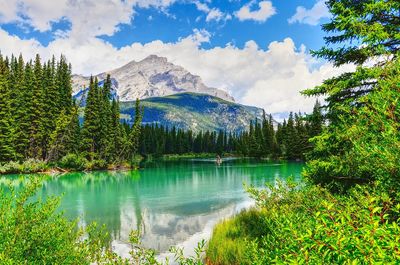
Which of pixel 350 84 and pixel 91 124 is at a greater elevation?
pixel 91 124

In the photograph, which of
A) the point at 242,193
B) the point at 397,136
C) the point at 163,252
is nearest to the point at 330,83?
the point at 397,136

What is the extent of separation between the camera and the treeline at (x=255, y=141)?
9588 centimetres

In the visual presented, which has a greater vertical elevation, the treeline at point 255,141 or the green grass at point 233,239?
the treeline at point 255,141

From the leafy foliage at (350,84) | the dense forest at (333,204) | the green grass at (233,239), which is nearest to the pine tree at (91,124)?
the green grass at (233,239)

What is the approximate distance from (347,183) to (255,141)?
122 metres

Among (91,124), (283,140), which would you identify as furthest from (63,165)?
(283,140)

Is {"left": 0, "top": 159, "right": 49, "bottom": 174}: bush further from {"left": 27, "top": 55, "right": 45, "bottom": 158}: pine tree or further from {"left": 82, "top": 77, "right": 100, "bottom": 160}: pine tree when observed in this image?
{"left": 82, "top": 77, "right": 100, "bottom": 160}: pine tree

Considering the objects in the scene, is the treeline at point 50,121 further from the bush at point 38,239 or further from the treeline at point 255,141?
the bush at point 38,239

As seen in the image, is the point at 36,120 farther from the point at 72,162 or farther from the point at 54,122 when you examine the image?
the point at 72,162

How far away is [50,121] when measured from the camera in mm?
68062

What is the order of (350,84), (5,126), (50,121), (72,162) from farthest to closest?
1. (50,121)
2. (72,162)
3. (5,126)
4. (350,84)

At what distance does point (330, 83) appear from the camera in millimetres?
14125

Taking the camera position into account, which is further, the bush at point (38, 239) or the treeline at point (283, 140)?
the treeline at point (283, 140)

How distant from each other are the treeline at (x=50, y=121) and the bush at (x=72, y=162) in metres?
2.92
